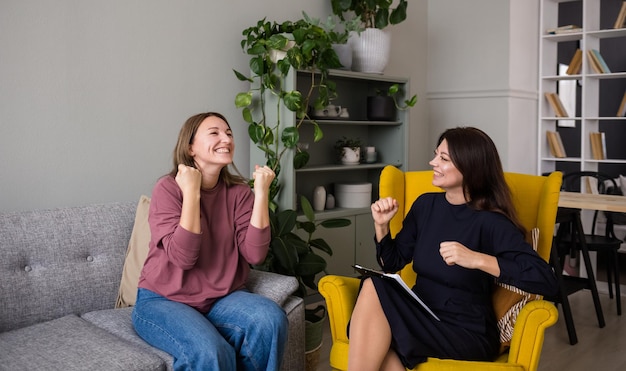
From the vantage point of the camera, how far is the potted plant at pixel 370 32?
4.20m

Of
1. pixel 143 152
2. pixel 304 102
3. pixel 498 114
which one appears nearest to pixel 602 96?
pixel 498 114

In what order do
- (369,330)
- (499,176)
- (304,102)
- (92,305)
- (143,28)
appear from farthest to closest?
(304,102)
(143,28)
(92,305)
(499,176)
(369,330)

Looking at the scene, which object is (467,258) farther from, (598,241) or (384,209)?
(598,241)

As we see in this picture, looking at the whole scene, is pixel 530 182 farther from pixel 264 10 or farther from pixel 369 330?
pixel 264 10

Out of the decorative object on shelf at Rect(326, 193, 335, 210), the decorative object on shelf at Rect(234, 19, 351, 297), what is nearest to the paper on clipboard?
the decorative object on shelf at Rect(234, 19, 351, 297)

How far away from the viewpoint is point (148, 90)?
11.1 feet

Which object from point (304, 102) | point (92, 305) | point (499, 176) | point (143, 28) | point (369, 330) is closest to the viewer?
point (369, 330)

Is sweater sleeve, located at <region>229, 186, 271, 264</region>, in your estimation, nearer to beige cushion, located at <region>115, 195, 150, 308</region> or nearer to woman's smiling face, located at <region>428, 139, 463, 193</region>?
beige cushion, located at <region>115, 195, 150, 308</region>

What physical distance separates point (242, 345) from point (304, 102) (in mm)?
1997

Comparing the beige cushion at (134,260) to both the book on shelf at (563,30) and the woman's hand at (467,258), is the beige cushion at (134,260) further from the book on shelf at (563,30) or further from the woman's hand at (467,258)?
the book on shelf at (563,30)

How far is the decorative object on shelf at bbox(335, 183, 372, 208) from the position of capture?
4352mm

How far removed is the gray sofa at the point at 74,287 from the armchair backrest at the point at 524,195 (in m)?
0.62

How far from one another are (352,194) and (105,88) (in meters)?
1.78

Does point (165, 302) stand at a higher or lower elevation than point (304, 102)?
lower
